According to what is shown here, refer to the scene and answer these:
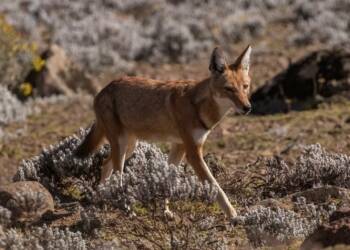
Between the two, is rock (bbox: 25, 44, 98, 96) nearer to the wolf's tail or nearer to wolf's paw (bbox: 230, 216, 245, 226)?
the wolf's tail

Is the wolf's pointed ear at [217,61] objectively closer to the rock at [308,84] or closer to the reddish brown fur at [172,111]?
the reddish brown fur at [172,111]

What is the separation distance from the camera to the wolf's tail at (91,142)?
8.21 m

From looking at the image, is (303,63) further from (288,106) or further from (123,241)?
(123,241)

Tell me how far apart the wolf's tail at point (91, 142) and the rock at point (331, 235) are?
289 centimetres

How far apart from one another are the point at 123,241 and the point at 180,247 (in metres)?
0.80

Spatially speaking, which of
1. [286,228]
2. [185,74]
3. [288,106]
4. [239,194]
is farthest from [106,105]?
[185,74]

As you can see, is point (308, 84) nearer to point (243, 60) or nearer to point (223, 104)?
point (243, 60)

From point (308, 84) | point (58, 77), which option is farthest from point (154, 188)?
point (58, 77)

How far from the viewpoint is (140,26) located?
22.4 meters

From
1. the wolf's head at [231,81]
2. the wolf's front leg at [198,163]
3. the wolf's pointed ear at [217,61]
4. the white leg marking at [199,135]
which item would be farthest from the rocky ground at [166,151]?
the wolf's pointed ear at [217,61]

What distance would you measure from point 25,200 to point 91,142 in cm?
156

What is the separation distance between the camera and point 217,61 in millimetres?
7469

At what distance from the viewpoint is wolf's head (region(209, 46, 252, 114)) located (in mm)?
7309

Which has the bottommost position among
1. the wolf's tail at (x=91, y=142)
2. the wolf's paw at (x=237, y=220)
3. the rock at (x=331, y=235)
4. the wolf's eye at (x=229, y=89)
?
the rock at (x=331, y=235)
